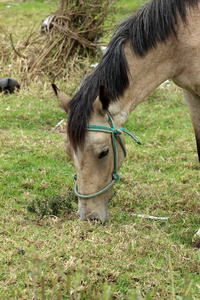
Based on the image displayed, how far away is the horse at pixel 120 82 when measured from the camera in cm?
257

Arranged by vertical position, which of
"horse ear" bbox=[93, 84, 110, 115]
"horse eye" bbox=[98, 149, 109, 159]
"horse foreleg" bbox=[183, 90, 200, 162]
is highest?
"horse ear" bbox=[93, 84, 110, 115]

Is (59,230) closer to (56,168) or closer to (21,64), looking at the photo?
(56,168)

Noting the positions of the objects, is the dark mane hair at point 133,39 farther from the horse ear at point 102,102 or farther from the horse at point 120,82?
the horse ear at point 102,102

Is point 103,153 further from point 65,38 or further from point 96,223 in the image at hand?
point 65,38

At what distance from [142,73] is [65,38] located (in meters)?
4.69

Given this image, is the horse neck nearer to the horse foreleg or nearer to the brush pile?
the horse foreleg

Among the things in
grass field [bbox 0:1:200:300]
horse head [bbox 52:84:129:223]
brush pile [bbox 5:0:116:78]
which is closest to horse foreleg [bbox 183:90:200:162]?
grass field [bbox 0:1:200:300]

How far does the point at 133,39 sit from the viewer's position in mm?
2820

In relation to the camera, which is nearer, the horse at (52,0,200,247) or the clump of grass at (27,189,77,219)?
the horse at (52,0,200,247)

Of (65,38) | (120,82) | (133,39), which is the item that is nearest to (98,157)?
(120,82)

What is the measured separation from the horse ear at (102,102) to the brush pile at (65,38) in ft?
14.9

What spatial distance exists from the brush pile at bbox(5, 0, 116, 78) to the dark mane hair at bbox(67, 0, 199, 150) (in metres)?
→ 4.20

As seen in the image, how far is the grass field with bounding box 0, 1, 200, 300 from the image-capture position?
6.92ft

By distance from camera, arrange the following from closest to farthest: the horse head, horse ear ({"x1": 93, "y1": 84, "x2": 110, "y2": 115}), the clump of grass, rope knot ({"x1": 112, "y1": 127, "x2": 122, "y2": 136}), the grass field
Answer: the grass field
horse ear ({"x1": 93, "y1": 84, "x2": 110, "y2": 115})
the horse head
rope knot ({"x1": 112, "y1": 127, "x2": 122, "y2": 136})
the clump of grass
